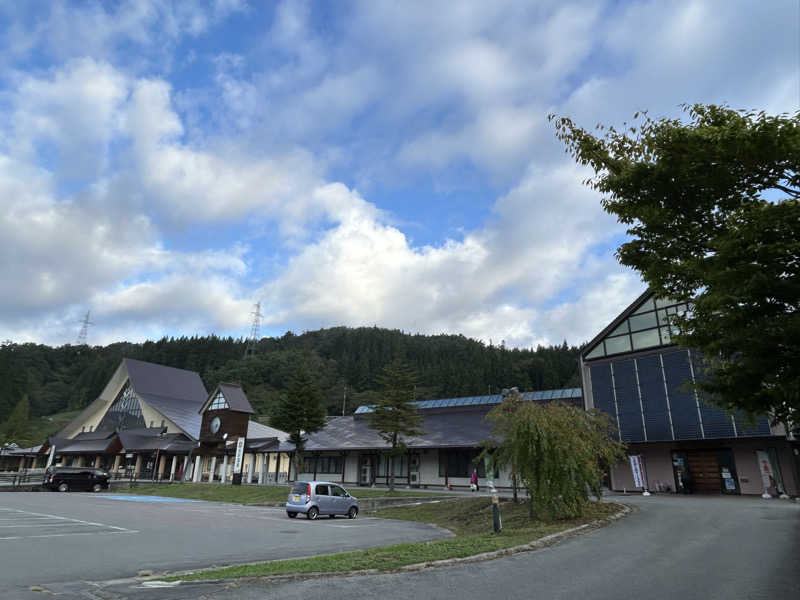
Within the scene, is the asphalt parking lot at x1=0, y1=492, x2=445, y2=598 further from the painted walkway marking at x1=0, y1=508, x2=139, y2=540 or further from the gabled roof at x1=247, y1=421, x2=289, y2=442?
the gabled roof at x1=247, y1=421, x2=289, y2=442

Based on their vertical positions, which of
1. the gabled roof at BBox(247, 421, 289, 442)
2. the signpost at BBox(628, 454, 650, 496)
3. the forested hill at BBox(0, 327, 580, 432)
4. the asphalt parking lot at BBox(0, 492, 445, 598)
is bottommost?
the asphalt parking lot at BBox(0, 492, 445, 598)

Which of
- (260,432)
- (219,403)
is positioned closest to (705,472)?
(219,403)

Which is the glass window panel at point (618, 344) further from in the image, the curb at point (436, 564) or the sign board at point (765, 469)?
the curb at point (436, 564)

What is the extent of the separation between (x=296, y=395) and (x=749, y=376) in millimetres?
32643

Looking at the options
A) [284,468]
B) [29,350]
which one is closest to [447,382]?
[284,468]

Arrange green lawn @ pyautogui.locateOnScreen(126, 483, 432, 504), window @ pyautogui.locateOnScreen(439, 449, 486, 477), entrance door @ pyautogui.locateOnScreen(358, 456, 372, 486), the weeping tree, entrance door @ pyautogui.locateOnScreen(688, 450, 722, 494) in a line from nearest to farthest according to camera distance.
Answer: the weeping tree, entrance door @ pyautogui.locateOnScreen(688, 450, 722, 494), green lawn @ pyautogui.locateOnScreen(126, 483, 432, 504), window @ pyautogui.locateOnScreen(439, 449, 486, 477), entrance door @ pyautogui.locateOnScreen(358, 456, 372, 486)

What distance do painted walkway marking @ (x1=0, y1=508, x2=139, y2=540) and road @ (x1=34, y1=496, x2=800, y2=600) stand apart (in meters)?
7.31

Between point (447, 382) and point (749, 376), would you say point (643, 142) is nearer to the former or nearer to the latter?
point (749, 376)

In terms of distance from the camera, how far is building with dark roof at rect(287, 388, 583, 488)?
33.5m

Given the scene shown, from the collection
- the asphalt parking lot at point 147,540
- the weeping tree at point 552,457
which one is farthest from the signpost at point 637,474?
the asphalt parking lot at point 147,540

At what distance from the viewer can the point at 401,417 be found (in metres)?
29.9

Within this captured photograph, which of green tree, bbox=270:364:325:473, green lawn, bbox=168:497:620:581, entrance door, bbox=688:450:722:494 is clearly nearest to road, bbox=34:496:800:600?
green lawn, bbox=168:497:620:581

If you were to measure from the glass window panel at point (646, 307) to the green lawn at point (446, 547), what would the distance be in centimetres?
1604

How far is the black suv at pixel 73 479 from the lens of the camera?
116ft
